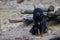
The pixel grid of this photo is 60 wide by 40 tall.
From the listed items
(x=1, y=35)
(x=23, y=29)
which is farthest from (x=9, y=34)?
(x=23, y=29)

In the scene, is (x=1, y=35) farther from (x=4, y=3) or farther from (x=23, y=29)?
Result: (x=4, y=3)

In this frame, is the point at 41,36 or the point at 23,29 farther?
the point at 23,29

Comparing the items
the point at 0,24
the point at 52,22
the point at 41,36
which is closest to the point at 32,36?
the point at 41,36

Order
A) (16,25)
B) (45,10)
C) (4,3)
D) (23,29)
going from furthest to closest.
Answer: (4,3) < (45,10) < (16,25) < (23,29)

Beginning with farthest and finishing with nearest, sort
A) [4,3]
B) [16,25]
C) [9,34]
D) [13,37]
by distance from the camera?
[4,3]
[16,25]
[9,34]
[13,37]

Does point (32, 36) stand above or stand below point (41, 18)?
below

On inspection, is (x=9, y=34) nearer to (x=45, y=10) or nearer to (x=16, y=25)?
(x=16, y=25)

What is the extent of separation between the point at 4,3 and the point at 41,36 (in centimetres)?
667

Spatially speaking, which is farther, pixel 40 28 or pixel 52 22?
pixel 52 22

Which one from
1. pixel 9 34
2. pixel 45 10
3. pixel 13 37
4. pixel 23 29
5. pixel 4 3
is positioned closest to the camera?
pixel 13 37

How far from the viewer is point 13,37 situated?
18.5 feet

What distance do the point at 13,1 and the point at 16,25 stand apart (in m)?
5.73

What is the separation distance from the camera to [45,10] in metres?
7.55

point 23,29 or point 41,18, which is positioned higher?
point 41,18
